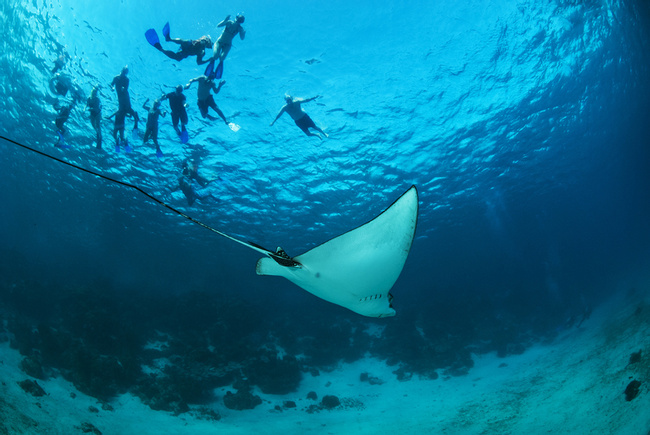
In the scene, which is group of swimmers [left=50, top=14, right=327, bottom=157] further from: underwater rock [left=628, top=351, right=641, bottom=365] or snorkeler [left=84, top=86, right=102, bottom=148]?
underwater rock [left=628, top=351, right=641, bottom=365]

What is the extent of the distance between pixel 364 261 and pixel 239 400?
13.2m

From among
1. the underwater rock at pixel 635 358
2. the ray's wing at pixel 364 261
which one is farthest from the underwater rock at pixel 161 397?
the underwater rock at pixel 635 358

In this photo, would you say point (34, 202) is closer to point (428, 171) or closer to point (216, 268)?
point (216, 268)

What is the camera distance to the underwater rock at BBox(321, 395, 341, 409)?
47.9ft

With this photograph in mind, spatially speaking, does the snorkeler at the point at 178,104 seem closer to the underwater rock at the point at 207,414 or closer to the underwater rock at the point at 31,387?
the underwater rock at the point at 207,414

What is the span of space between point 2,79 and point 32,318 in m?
12.4

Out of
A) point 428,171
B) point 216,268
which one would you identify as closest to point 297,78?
point 428,171

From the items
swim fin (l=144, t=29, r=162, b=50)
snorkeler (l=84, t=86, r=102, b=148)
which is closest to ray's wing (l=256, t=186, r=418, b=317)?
swim fin (l=144, t=29, r=162, b=50)

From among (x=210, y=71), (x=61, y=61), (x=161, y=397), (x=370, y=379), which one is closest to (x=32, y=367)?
(x=161, y=397)

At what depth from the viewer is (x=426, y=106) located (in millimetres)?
13125

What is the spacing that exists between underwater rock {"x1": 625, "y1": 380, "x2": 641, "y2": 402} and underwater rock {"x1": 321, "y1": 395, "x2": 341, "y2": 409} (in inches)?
423

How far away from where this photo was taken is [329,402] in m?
14.6

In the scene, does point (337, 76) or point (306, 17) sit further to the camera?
point (337, 76)

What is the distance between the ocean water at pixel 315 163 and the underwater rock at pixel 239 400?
3.41 feet
